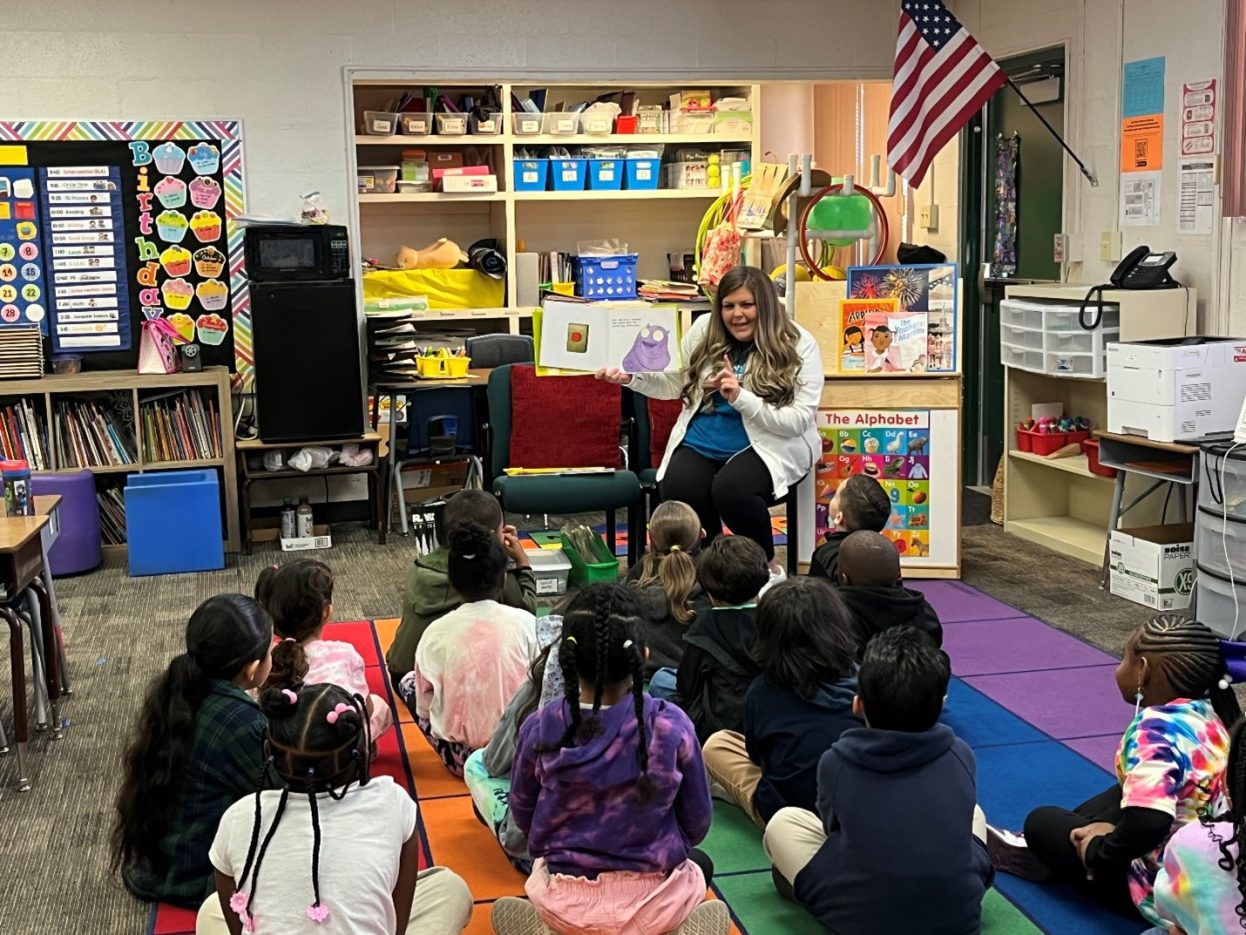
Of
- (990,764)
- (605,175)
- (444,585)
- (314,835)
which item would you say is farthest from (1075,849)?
(605,175)

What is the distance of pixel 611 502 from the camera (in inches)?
214

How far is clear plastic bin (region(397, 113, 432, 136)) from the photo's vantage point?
801cm

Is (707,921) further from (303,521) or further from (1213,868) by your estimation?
(303,521)

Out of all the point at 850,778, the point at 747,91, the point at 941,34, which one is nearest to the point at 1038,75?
the point at 941,34

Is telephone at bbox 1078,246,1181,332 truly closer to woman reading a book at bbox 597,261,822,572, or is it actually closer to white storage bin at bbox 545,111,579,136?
woman reading a book at bbox 597,261,822,572

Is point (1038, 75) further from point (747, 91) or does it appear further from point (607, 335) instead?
point (607, 335)

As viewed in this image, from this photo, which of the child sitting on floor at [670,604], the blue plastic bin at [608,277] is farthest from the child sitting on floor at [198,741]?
the blue plastic bin at [608,277]

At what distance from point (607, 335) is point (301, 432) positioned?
→ 2012 mm

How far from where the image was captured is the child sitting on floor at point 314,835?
223 cm

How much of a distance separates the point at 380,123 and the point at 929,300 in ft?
11.9

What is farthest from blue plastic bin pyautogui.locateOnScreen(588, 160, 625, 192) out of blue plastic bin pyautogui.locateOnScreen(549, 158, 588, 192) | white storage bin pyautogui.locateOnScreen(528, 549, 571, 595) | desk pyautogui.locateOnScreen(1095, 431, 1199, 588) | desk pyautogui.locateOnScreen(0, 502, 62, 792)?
desk pyautogui.locateOnScreen(0, 502, 62, 792)

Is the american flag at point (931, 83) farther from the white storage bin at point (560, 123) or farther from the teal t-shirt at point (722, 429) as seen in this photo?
the white storage bin at point (560, 123)

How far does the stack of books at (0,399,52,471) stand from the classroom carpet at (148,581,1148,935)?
2.11 metres

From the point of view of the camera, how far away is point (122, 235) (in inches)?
265
